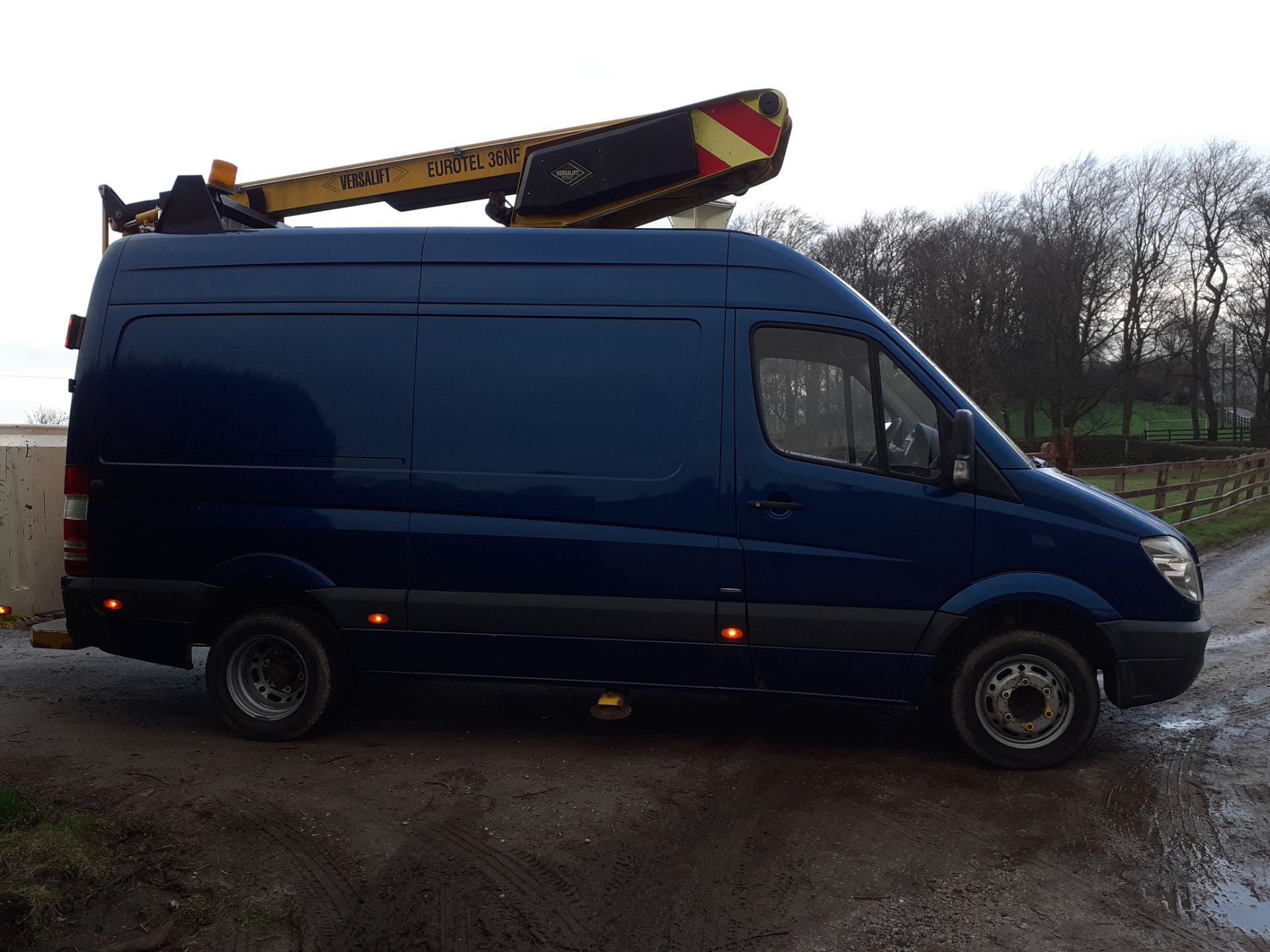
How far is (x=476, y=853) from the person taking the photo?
4184 mm

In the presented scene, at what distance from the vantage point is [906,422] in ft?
17.2

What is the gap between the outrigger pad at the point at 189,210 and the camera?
19.3 ft

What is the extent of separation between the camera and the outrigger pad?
19.3ft

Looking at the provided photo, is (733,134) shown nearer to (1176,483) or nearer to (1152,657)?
(1152,657)

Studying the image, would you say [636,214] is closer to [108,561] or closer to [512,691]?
[512,691]

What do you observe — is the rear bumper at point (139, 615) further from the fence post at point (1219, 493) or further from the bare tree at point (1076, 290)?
the bare tree at point (1076, 290)

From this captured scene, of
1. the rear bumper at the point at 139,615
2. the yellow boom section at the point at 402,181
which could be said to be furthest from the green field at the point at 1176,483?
the rear bumper at the point at 139,615

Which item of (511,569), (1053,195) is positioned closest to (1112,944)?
(511,569)

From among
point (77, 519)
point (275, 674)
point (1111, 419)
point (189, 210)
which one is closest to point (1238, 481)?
point (275, 674)

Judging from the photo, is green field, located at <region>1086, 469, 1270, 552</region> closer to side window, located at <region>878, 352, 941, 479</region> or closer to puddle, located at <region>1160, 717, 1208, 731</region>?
puddle, located at <region>1160, 717, 1208, 731</region>

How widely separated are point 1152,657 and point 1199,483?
46.8 feet

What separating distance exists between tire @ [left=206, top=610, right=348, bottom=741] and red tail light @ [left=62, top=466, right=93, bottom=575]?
34.8 inches

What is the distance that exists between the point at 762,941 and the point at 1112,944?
119 cm

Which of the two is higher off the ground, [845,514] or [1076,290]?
[1076,290]
